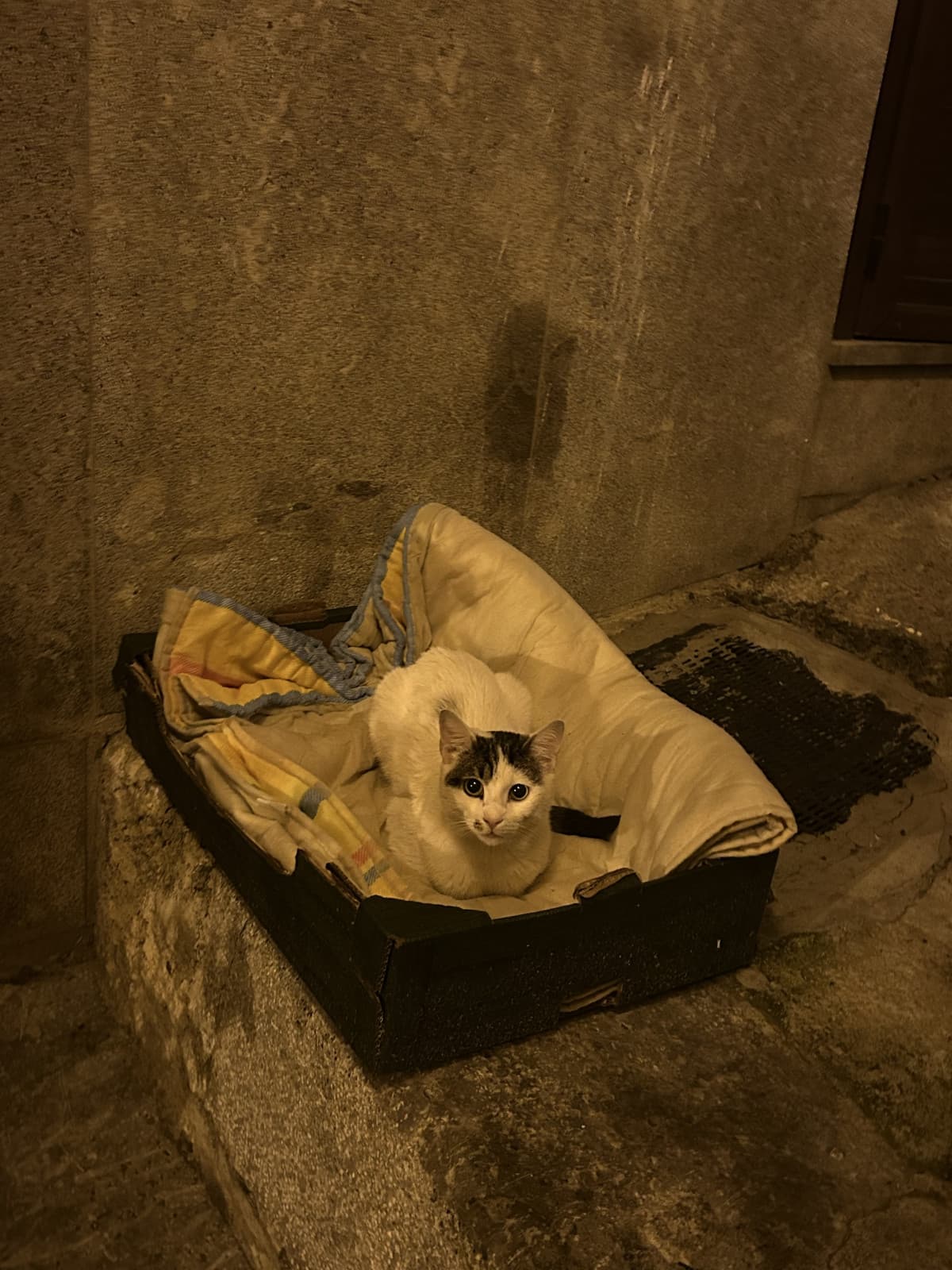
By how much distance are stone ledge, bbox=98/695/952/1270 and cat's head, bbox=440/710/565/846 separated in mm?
338

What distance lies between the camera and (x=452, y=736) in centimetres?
174

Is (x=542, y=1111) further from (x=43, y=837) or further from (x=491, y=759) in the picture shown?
(x=43, y=837)

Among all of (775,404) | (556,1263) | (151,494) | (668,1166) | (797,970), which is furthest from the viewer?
(775,404)

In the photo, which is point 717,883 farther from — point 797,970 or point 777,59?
point 777,59

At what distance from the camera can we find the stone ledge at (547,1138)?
129 centimetres

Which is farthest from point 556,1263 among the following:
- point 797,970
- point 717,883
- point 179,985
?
point 179,985

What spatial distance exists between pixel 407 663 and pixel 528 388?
2.57 ft

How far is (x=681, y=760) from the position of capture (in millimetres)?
1846

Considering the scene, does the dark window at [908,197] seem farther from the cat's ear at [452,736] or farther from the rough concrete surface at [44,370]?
the rough concrete surface at [44,370]

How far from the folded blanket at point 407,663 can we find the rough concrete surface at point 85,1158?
2.19ft

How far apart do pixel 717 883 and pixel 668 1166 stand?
0.44 metres

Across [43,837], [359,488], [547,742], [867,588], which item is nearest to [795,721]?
[867,588]

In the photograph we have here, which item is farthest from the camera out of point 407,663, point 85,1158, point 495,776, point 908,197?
point 908,197

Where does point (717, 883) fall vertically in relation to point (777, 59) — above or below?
below
